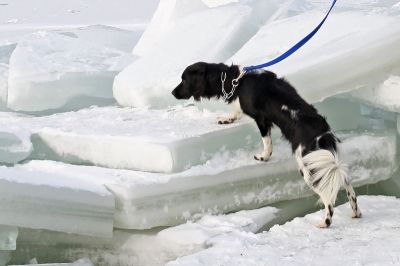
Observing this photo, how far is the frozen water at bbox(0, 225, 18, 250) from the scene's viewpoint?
283 cm

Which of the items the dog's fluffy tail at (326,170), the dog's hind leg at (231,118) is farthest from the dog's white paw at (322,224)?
the dog's hind leg at (231,118)

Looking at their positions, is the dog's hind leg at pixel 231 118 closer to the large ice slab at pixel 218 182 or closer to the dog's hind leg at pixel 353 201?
the large ice slab at pixel 218 182

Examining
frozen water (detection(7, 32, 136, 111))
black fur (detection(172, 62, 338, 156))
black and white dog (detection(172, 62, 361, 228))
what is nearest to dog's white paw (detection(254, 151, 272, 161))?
black and white dog (detection(172, 62, 361, 228))

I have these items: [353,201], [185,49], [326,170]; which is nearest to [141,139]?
[326,170]

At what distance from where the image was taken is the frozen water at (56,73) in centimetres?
480

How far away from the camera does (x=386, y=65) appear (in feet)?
12.3

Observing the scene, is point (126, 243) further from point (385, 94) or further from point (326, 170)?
point (385, 94)

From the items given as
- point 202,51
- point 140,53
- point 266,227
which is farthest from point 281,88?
point 140,53

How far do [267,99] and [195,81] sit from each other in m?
0.59

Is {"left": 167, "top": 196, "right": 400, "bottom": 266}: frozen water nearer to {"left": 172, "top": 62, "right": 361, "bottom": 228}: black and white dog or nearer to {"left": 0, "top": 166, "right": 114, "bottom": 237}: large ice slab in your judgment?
{"left": 172, "top": 62, "right": 361, "bottom": 228}: black and white dog

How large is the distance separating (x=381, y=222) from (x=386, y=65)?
1.21 m

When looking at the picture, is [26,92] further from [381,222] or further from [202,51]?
[381,222]

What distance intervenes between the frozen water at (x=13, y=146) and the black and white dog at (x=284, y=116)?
1071 millimetres

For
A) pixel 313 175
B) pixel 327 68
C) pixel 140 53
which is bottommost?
pixel 140 53
